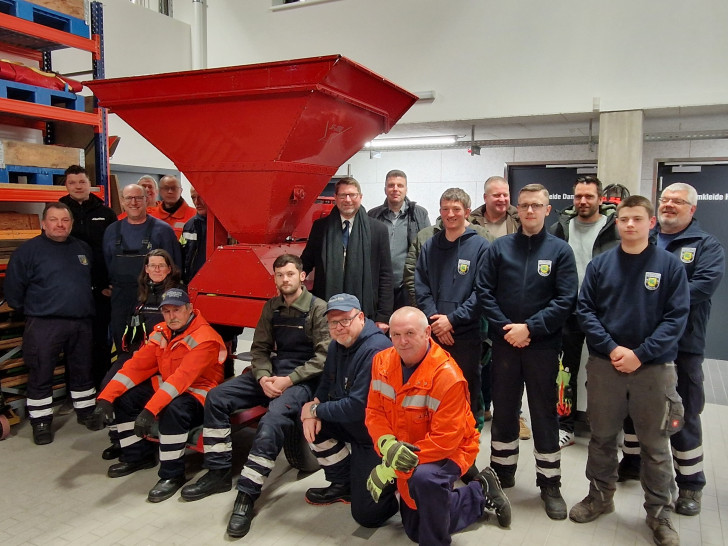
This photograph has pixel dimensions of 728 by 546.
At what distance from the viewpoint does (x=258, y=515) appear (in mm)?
2934

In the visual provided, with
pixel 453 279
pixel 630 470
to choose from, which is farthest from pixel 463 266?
pixel 630 470

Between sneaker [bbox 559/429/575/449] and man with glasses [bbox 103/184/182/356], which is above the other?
man with glasses [bbox 103/184/182/356]

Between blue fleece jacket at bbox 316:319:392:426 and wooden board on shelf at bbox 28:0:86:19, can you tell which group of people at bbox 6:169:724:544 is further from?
wooden board on shelf at bbox 28:0:86:19

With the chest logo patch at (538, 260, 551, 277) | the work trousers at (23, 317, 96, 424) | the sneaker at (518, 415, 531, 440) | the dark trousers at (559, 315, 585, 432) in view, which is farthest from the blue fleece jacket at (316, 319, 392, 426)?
the work trousers at (23, 317, 96, 424)

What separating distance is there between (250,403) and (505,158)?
5.14m


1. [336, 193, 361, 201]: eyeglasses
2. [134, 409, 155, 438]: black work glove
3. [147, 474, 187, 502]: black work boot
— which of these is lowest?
[147, 474, 187, 502]: black work boot

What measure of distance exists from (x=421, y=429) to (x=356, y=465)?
1.66 feet

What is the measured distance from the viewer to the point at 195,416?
3271 millimetres

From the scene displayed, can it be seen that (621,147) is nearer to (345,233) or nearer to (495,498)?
(345,233)

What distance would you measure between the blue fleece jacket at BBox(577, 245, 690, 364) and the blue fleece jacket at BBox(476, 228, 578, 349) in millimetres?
144

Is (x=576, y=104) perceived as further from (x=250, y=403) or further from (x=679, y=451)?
(x=250, y=403)

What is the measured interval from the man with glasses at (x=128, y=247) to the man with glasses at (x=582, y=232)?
2773 millimetres

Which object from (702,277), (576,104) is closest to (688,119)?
(576,104)

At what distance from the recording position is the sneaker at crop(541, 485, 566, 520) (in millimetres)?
2848
